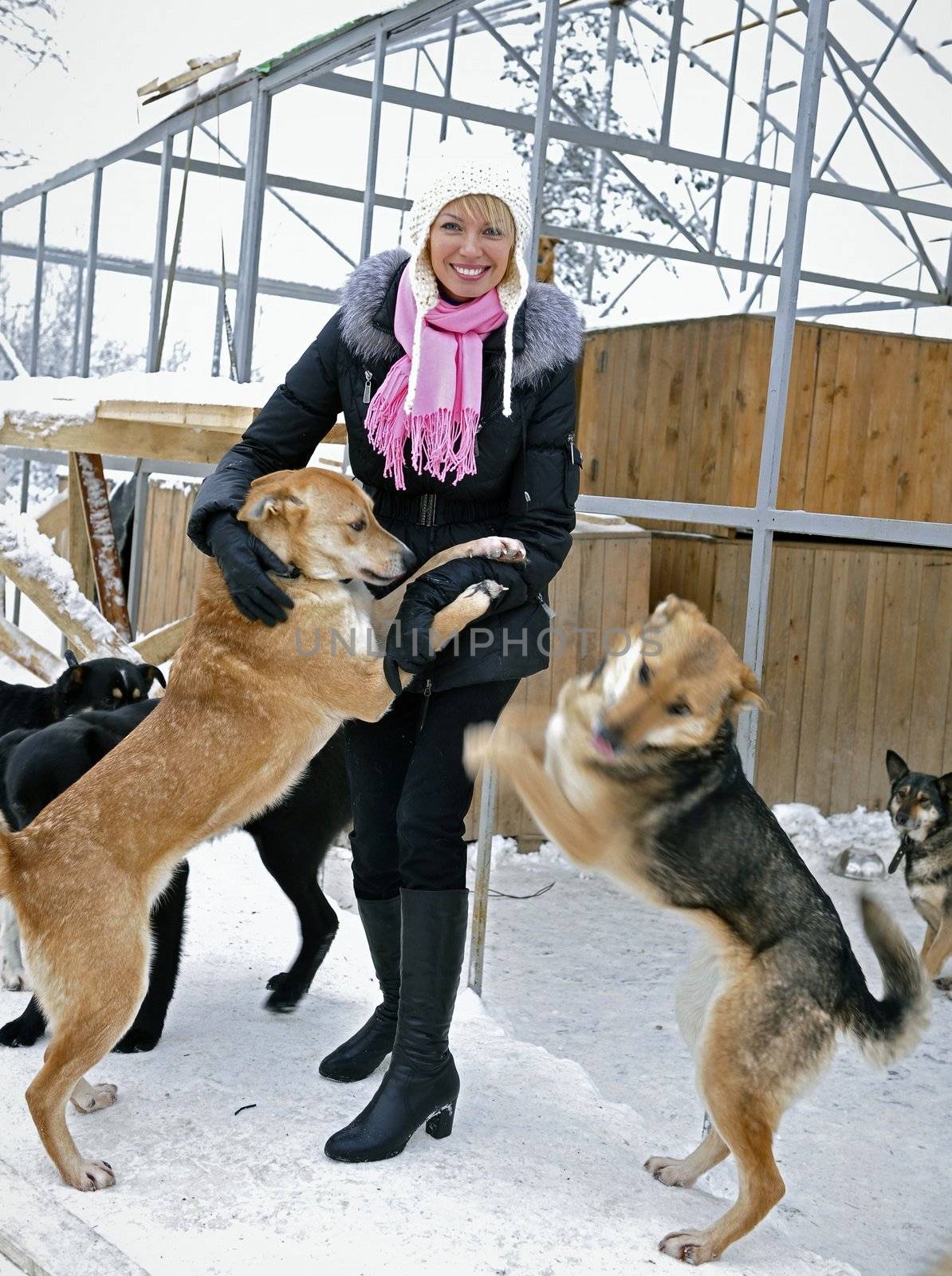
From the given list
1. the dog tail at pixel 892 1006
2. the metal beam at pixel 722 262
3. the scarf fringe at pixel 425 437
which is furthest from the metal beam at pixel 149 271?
the dog tail at pixel 892 1006

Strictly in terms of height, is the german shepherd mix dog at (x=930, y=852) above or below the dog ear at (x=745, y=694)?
below

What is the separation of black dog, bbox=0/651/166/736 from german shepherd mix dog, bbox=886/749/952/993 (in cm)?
343

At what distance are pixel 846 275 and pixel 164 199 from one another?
7.16 m

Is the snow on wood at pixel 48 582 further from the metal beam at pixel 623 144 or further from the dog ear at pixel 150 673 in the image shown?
the metal beam at pixel 623 144

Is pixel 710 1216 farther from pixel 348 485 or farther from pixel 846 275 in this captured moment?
pixel 846 275

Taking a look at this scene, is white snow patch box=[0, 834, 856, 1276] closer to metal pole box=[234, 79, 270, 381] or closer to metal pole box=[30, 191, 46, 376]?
metal pole box=[234, 79, 270, 381]

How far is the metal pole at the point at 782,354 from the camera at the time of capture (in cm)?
345

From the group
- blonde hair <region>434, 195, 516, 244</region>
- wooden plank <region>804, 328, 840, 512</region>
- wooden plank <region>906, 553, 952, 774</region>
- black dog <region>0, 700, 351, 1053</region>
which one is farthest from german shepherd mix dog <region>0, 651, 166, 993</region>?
wooden plank <region>906, 553, 952, 774</region>

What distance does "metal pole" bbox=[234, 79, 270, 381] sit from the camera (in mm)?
7590

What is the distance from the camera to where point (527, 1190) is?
2.58 m

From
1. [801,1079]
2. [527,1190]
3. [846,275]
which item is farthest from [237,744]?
[846,275]

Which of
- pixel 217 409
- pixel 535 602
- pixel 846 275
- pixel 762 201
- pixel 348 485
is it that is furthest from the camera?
pixel 762 201

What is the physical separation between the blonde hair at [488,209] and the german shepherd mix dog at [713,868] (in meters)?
0.93

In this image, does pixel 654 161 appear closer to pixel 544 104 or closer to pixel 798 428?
pixel 798 428
